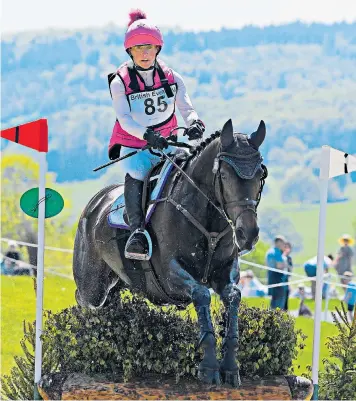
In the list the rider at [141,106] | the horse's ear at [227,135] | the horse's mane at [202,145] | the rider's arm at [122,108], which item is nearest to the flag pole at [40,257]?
the rider at [141,106]

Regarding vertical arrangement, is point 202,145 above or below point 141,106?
below

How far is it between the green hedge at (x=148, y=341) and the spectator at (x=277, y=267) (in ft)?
14.7

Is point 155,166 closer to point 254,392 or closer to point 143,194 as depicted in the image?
point 143,194

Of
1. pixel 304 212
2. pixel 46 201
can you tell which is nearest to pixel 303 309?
pixel 304 212

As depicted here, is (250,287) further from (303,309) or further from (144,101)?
(144,101)

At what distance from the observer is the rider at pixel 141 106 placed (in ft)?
20.7

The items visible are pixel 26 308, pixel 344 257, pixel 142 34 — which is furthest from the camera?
pixel 26 308

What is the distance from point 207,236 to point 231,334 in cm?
63

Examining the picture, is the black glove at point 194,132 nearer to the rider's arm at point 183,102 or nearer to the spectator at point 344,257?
the rider's arm at point 183,102

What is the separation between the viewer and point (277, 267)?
11805 millimetres

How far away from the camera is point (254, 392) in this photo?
610 cm

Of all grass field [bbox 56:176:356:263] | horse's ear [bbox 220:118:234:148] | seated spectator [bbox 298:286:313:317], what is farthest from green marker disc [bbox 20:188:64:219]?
grass field [bbox 56:176:356:263]

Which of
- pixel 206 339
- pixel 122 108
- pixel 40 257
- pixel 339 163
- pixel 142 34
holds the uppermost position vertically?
pixel 142 34

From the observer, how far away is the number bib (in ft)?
21.0
